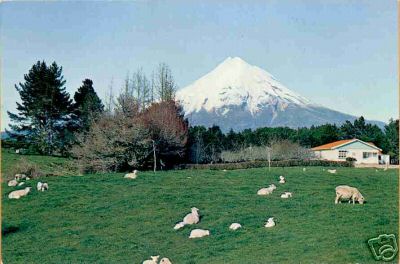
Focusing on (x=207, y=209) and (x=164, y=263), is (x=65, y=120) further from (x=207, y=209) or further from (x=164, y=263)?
(x=164, y=263)

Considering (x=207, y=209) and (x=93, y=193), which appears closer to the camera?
(x=207, y=209)

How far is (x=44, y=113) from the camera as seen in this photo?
3578 cm

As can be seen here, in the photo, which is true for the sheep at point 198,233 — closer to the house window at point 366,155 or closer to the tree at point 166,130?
the tree at point 166,130

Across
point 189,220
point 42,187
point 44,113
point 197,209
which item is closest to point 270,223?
point 189,220

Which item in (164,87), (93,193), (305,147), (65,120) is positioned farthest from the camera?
(305,147)

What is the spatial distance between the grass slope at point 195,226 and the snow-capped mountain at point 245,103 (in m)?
19.1

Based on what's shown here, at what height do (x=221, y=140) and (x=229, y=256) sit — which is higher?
(x=221, y=140)

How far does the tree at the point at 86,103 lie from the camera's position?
37.7m

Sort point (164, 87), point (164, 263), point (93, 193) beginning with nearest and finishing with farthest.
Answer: point (164, 263) < point (93, 193) < point (164, 87)

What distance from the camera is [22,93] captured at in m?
32.6

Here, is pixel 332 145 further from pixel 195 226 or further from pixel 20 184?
pixel 195 226

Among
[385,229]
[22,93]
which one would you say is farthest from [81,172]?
[385,229]

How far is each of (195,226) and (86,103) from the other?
88.0 feet

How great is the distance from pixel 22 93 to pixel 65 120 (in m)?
5.40
